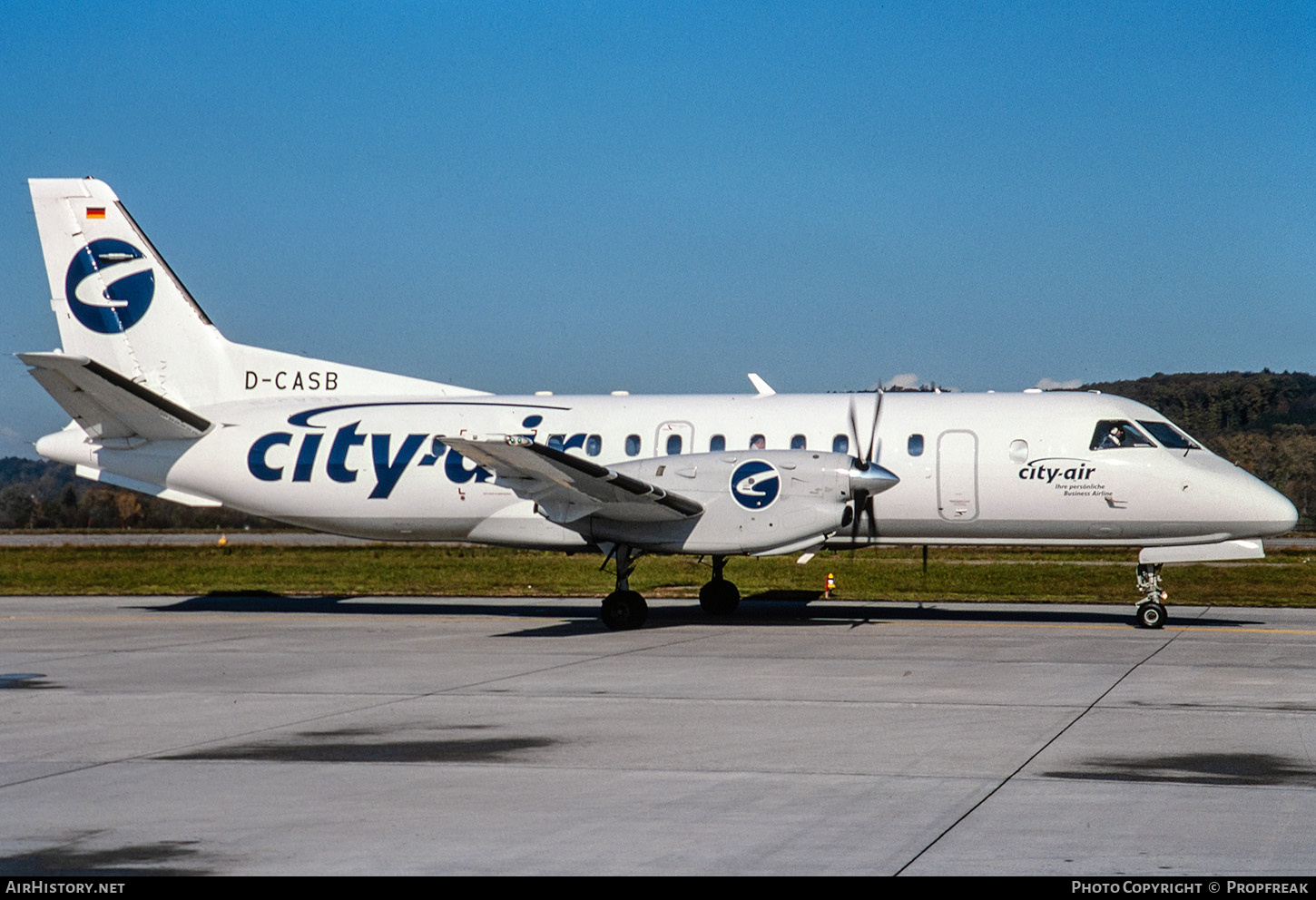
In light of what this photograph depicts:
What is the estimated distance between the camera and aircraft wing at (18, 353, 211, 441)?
Result: 19359 mm

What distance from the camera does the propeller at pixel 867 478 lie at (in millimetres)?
17562

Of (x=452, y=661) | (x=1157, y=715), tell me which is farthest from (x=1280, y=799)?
(x=452, y=661)

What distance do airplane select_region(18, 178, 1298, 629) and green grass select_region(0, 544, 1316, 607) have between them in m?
5.99

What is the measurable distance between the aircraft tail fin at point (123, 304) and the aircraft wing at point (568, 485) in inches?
261

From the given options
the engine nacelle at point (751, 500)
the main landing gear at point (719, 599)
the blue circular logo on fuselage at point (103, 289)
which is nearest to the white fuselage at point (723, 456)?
the engine nacelle at point (751, 500)

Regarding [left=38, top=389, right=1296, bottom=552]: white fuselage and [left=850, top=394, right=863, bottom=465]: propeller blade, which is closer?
[left=38, top=389, right=1296, bottom=552]: white fuselage

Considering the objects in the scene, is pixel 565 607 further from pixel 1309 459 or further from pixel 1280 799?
pixel 1309 459

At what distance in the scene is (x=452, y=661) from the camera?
1481cm

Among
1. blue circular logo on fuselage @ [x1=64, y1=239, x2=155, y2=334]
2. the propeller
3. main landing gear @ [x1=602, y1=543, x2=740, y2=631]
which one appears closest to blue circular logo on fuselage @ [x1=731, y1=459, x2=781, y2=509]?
the propeller

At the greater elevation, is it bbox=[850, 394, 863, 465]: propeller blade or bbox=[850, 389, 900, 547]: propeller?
bbox=[850, 394, 863, 465]: propeller blade

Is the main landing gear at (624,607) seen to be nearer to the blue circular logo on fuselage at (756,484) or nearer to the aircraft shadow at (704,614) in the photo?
the aircraft shadow at (704,614)

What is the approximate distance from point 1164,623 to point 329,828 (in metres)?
15.1

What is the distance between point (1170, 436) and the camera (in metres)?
18.7

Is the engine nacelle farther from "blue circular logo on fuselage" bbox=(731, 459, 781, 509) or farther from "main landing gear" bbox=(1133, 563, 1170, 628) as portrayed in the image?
"main landing gear" bbox=(1133, 563, 1170, 628)
